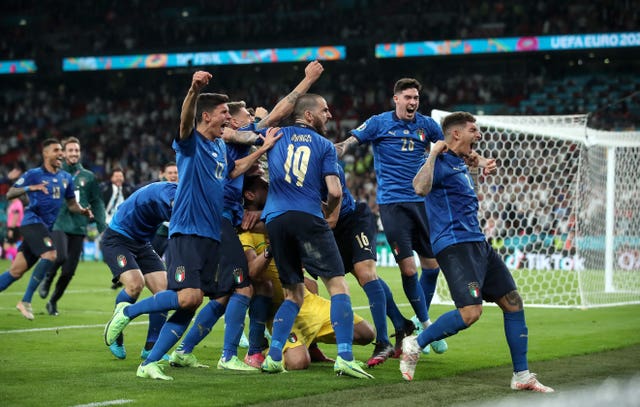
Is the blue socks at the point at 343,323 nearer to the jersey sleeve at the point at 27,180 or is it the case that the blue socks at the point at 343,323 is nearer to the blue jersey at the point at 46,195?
the blue jersey at the point at 46,195

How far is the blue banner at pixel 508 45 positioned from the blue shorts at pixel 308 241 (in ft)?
94.0

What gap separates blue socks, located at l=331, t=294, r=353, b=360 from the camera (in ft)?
24.6

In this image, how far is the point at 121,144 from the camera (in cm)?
4072

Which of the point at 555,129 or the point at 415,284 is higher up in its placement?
the point at 555,129

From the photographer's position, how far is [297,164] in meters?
7.59

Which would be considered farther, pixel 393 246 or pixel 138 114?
pixel 138 114

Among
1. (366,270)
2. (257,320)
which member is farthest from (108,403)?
(366,270)

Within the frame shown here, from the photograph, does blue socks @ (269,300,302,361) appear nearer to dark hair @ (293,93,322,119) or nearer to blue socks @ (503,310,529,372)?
dark hair @ (293,93,322,119)

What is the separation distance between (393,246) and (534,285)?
1027 cm

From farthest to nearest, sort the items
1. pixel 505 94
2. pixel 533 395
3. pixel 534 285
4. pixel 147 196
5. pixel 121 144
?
1. pixel 121 144
2. pixel 505 94
3. pixel 534 285
4. pixel 147 196
5. pixel 533 395

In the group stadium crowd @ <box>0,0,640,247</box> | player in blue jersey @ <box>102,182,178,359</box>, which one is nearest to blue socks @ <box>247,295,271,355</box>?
player in blue jersey @ <box>102,182,178,359</box>

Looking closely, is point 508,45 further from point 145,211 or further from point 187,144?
point 187,144

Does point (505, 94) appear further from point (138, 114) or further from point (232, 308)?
point (232, 308)

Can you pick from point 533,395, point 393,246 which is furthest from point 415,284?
point 533,395
